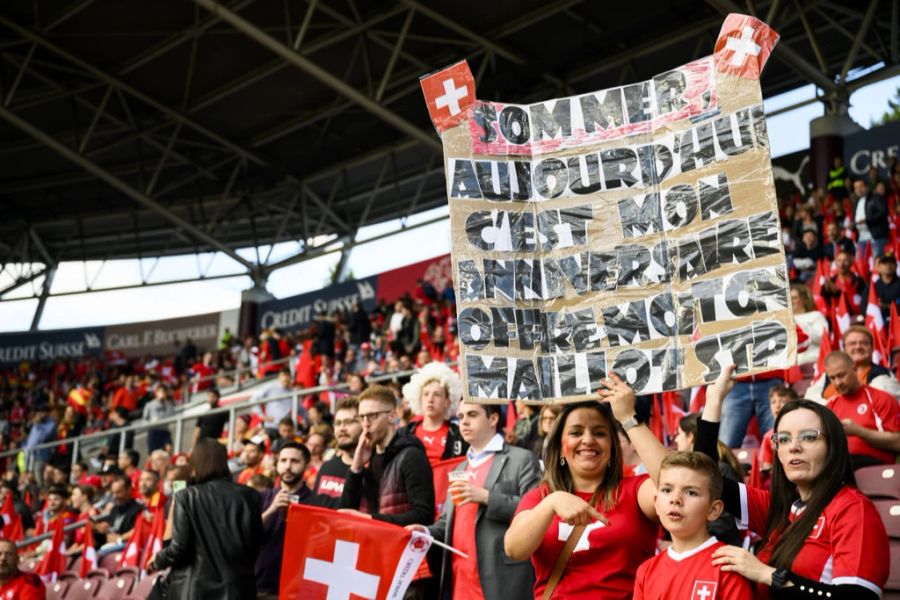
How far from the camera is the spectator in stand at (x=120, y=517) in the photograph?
9.38 metres

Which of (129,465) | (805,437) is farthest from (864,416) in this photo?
(129,465)

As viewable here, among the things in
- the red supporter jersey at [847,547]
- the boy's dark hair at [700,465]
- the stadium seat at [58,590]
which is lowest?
the stadium seat at [58,590]

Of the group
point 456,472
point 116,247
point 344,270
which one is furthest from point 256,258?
point 456,472

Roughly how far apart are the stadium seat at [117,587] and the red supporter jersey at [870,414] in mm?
5186

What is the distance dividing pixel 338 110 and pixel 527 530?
1668 cm

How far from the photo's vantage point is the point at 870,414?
5.23 metres

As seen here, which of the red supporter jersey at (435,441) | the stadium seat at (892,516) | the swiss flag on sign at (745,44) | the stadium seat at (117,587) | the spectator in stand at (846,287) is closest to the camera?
the swiss flag on sign at (745,44)

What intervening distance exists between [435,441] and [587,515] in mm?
2879

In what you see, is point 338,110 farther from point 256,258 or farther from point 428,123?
point 256,258

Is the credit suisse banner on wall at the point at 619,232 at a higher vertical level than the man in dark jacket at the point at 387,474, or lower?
higher

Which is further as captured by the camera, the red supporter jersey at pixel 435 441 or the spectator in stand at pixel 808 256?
the spectator in stand at pixel 808 256

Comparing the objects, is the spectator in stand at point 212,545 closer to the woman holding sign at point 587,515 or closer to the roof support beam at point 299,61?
the woman holding sign at point 587,515

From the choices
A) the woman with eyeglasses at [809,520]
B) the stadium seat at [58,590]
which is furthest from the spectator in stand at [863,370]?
the stadium seat at [58,590]

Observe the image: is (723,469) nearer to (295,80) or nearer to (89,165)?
(295,80)
